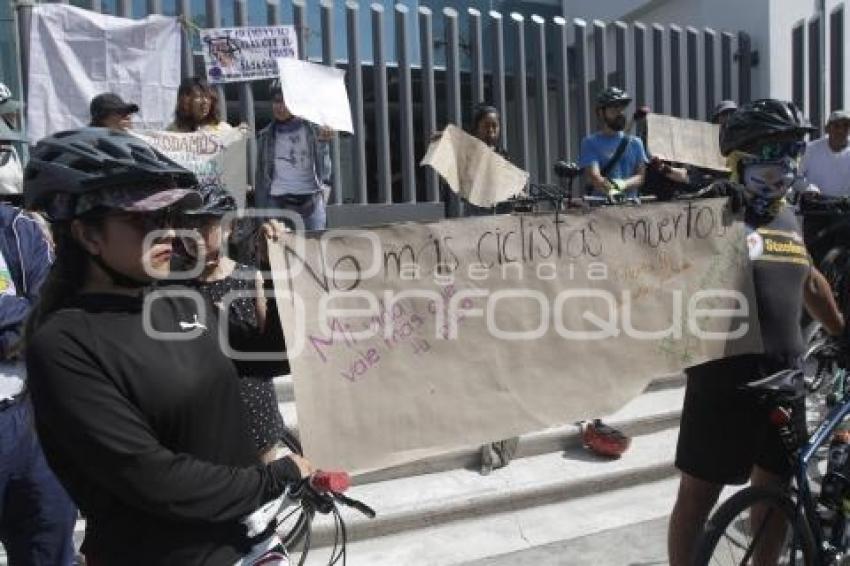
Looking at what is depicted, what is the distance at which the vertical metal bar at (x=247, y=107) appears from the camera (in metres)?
6.05

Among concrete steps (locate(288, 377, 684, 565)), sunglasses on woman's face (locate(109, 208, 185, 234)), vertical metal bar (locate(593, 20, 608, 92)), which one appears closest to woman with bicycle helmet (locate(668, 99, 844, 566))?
concrete steps (locate(288, 377, 684, 565))

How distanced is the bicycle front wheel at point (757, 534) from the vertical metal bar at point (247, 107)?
164 inches

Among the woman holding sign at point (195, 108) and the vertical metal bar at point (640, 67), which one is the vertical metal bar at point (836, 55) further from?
the woman holding sign at point (195, 108)

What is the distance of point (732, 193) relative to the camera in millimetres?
3018

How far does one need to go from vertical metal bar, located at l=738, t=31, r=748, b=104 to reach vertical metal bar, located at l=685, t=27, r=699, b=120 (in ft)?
2.29

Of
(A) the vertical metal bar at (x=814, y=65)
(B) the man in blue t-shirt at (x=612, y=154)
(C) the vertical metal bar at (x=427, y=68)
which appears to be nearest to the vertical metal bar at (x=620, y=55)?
(B) the man in blue t-shirt at (x=612, y=154)

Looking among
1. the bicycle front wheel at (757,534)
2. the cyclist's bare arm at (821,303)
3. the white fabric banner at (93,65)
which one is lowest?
the bicycle front wheel at (757,534)

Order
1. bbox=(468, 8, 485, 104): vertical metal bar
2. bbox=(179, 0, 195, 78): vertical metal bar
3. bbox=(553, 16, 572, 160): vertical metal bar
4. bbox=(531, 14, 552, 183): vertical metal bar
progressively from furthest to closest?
bbox=(553, 16, 572, 160): vertical metal bar < bbox=(531, 14, 552, 183): vertical metal bar < bbox=(468, 8, 485, 104): vertical metal bar < bbox=(179, 0, 195, 78): vertical metal bar

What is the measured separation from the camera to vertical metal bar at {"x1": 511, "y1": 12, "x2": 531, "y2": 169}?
24.1ft

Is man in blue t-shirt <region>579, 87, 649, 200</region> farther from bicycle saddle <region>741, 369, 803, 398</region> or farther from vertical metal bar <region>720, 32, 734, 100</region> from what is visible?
bicycle saddle <region>741, 369, 803, 398</region>

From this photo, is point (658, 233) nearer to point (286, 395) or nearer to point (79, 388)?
point (79, 388)

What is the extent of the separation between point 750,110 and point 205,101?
3400 mm

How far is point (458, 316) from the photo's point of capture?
8.86 ft

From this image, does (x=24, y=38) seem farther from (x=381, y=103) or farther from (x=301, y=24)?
(x=381, y=103)
